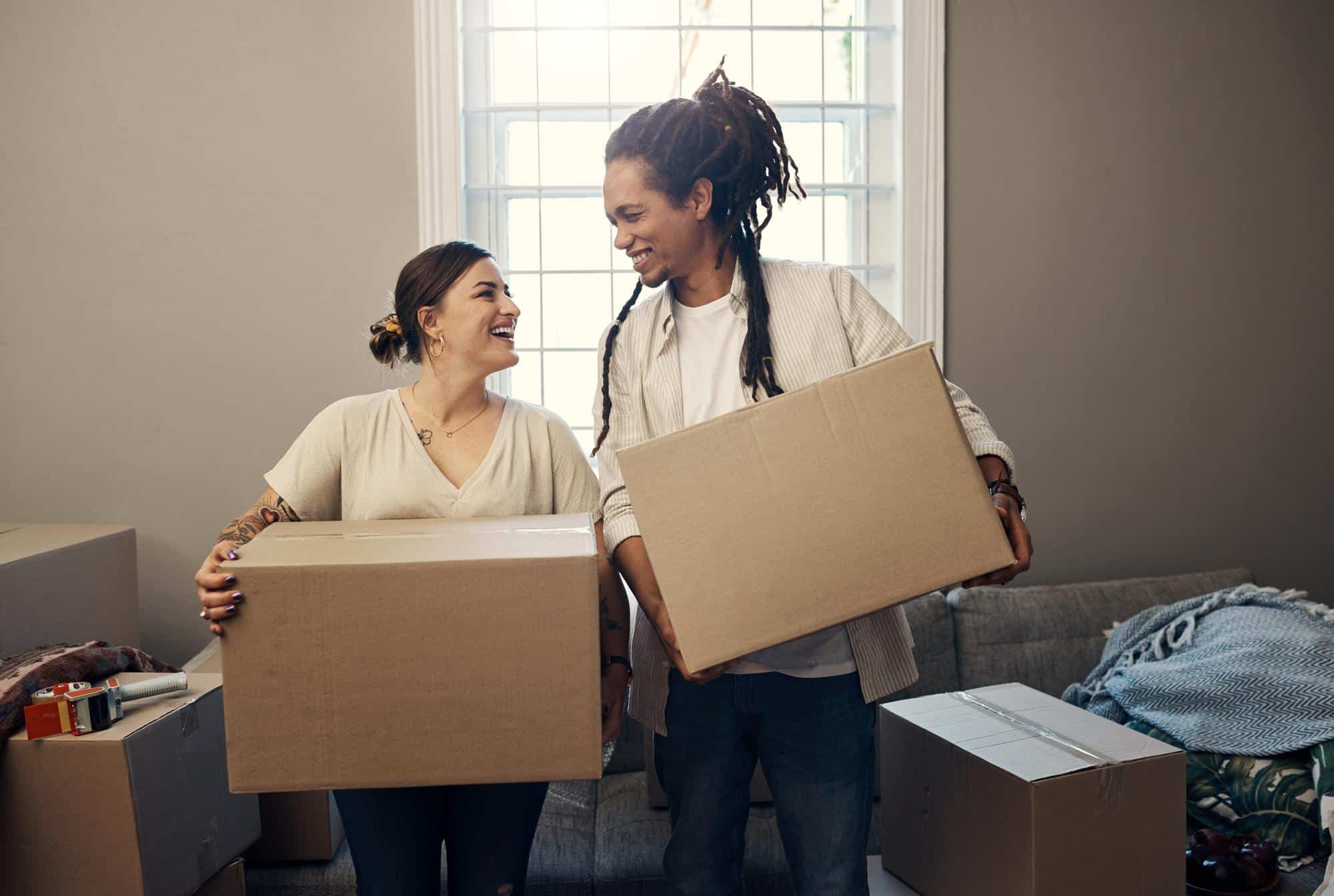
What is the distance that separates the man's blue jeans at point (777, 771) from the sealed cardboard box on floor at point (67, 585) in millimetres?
1227

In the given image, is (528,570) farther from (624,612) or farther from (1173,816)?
(1173,816)

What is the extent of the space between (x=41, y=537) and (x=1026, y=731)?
74.9 inches

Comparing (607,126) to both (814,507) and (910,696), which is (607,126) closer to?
(910,696)

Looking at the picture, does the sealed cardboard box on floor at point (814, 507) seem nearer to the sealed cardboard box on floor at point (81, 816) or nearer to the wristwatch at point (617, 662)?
the wristwatch at point (617, 662)

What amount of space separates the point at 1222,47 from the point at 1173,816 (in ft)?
6.61

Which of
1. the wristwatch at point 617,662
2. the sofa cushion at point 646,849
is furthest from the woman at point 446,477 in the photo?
the sofa cushion at point 646,849

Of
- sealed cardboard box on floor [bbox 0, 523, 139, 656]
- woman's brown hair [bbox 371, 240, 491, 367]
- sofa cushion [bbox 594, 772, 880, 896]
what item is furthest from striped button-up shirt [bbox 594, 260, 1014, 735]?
sealed cardboard box on floor [bbox 0, 523, 139, 656]

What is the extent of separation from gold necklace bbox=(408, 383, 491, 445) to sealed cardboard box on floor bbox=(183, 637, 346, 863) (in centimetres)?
78

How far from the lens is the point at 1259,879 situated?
1688 millimetres

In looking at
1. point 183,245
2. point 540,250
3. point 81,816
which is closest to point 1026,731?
point 81,816

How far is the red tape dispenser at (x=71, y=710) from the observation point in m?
1.37

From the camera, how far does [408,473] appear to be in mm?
1366

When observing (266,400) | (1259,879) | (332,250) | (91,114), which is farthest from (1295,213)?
(91,114)

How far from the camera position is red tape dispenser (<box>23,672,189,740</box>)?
4.50 feet
